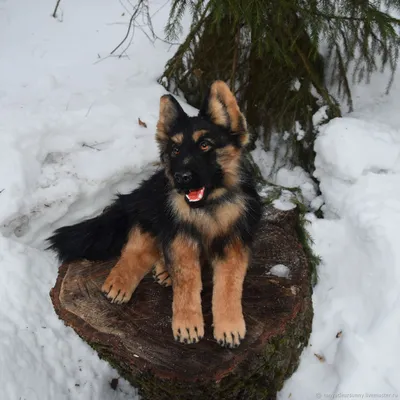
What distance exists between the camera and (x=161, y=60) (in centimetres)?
612

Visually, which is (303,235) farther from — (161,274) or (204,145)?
(204,145)

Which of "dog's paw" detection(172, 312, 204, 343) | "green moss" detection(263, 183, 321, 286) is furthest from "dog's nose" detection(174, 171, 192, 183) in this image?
"green moss" detection(263, 183, 321, 286)

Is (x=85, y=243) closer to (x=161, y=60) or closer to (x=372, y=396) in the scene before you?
(x=372, y=396)

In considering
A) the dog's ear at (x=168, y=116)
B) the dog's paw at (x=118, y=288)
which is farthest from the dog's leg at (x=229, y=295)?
the dog's ear at (x=168, y=116)

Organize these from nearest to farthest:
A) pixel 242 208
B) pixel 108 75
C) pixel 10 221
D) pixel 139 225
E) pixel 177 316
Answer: pixel 177 316, pixel 242 208, pixel 139 225, pixel 10 221, pixel 108 75

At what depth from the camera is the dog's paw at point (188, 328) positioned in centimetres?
286

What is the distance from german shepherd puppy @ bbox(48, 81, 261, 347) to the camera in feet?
9.34

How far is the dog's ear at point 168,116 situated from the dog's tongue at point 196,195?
48cm

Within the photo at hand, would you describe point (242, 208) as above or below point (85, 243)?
above

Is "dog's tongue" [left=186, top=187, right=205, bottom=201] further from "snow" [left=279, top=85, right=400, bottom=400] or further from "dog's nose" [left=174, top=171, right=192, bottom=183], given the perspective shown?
"snow" [left=279, top=85, right=400, bottom=400]

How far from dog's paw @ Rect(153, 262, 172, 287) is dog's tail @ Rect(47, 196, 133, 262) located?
397mm

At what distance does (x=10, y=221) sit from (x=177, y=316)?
2185 millimetres

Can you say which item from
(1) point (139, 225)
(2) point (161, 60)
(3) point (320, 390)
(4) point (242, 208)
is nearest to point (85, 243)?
(1) point (139, 225)

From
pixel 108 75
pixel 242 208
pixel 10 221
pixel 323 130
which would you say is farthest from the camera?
pixel 108 75
